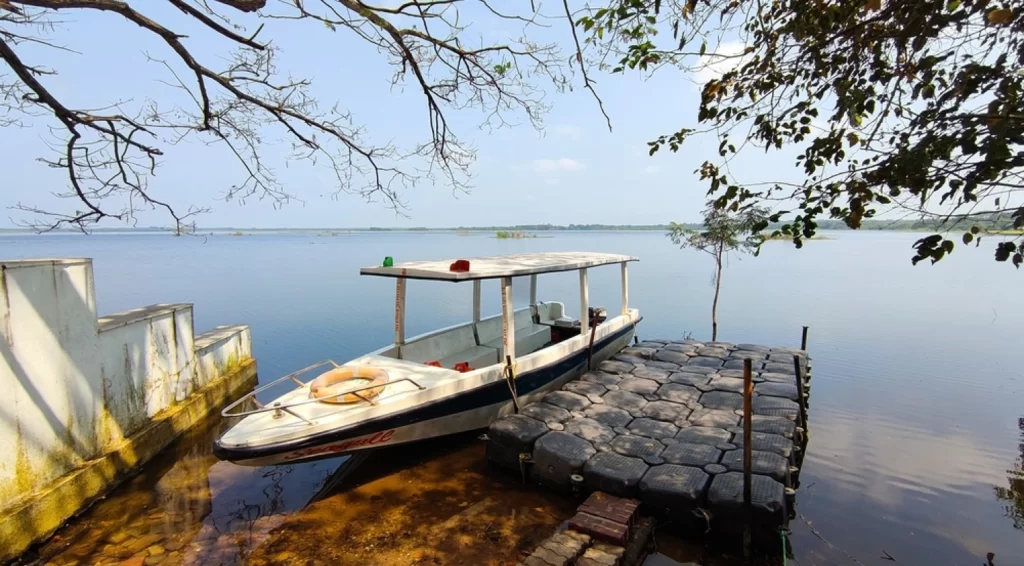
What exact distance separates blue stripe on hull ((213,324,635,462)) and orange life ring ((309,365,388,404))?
14.2 inches

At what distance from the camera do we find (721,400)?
675 cm

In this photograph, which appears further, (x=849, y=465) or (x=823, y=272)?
(x=823, y=272)

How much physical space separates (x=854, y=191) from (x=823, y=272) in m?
34.9

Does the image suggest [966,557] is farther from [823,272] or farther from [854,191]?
[823,272]

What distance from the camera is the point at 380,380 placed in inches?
231

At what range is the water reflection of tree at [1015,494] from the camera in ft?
18.3

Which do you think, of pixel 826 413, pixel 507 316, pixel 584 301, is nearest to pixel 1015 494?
pixel 826 413

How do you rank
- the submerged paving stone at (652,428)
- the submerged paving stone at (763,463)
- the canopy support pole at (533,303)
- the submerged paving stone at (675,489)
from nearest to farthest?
the submerged paving stone at (675,489)
the submerged paving stone at (763,463)
the submerged paving stone at (652,428)
the canopy support pole at (533,303)

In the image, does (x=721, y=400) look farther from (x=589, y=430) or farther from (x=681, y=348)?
(x=681, y=348)

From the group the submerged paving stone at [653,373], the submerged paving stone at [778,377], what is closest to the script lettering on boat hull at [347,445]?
the submerged paving stone at [653,373]

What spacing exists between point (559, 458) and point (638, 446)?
2.99ft

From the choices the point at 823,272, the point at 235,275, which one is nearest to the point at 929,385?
the point at 823,272

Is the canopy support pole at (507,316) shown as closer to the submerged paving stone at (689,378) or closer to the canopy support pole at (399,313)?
the canopy support pole at (399,313)

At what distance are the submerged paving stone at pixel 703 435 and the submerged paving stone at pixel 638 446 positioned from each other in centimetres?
35
